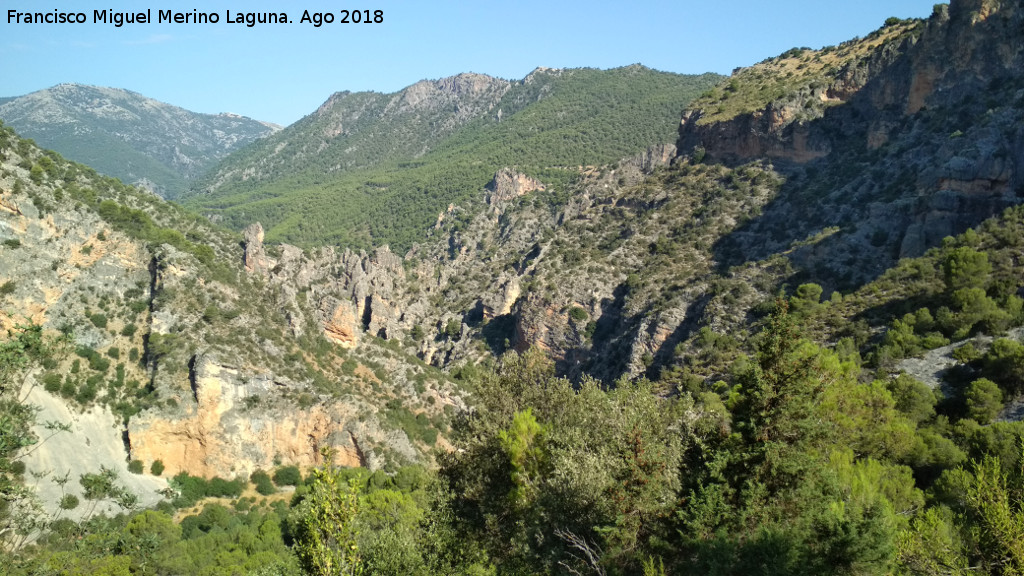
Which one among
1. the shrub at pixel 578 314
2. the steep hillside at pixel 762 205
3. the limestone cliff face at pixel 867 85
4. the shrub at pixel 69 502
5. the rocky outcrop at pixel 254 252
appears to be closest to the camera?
the shrub at pixel 69 502

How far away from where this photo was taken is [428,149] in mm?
163625

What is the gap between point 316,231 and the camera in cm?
11562

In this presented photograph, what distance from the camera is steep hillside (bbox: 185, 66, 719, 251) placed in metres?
116

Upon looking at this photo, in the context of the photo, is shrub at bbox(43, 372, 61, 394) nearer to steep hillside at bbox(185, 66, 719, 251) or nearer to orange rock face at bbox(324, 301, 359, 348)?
orange rock face at bbox(324, 301, 359, 348)

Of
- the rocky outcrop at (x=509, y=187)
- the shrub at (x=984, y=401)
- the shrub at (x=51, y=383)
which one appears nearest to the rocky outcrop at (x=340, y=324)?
the shrub at (x=51, y=383)

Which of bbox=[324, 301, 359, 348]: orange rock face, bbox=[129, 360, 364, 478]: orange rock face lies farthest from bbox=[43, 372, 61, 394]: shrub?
bbox=[324, 301, 359, 348]: orange rock face

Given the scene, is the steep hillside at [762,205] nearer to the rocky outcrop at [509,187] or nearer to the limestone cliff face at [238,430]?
the limestone cliff face at [238,430]

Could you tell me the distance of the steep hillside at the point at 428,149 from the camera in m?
116

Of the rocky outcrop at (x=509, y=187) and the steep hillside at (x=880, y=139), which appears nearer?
the steep hillside at (x=880, y=139)

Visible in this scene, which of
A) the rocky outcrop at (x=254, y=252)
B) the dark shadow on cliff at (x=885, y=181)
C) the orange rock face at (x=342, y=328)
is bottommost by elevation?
the orange rock face at (x=342, y=328)

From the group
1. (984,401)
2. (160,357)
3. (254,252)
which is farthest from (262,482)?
(984,401)

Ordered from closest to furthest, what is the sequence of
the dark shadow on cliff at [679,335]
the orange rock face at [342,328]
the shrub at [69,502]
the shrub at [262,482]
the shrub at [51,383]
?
the shrub at [69,502]
the shrub at [51,383]
the shrub at [262,482]
the dark shadow on cliff at [679,335]
the orange rock face at [342,328]

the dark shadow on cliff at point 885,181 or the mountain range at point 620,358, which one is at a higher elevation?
the dark shadow on cliff at point 885,181

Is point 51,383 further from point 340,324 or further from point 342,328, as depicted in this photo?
point 342,328
